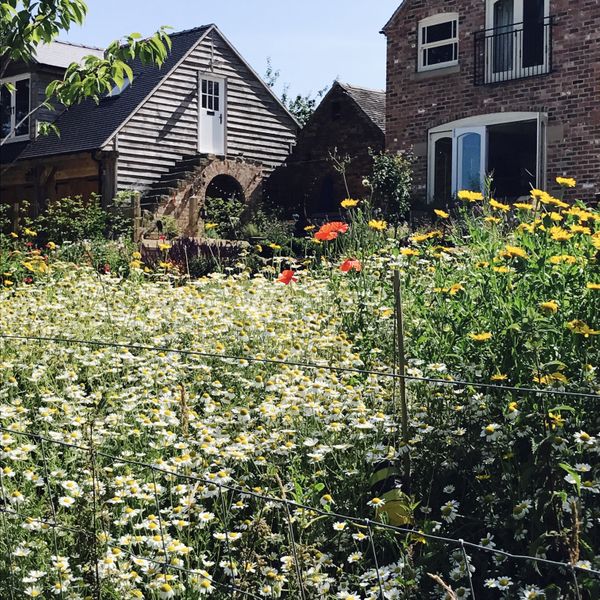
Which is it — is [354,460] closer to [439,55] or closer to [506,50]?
[506,50]

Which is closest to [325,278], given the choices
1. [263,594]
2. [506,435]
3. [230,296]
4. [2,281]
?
[230,296]

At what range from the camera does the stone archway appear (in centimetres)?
2269

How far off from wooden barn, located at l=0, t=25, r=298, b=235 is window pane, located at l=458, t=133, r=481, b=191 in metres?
6.37

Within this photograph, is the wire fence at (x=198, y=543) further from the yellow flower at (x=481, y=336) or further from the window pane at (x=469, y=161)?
the window pane at (x=469, y=161)

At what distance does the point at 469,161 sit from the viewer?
1991cm

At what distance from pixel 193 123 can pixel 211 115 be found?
0.65 metres


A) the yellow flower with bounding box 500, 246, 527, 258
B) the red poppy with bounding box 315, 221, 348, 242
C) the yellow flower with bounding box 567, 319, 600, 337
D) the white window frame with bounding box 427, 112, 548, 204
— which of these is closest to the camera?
the yellow flower with bounding box 567, 319, 600, 337

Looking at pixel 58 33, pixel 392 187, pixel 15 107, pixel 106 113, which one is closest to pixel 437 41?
pixel 392 187

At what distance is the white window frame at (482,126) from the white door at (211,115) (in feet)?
22.8

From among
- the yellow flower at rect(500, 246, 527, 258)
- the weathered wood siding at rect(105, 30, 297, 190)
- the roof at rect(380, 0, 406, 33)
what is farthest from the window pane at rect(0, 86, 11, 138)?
the yellow flower at rect(500, 246, 527, 258)

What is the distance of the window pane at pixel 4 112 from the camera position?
26906 mm

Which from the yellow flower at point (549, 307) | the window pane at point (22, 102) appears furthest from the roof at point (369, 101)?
the yellow flower at point (549, 307)

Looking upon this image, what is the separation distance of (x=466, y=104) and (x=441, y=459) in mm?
16577

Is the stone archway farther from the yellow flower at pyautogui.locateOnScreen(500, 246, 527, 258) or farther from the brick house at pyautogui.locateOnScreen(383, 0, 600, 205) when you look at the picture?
the yellow flower at pyautogui.locateOnScreen(500, 246, 527, 258)
